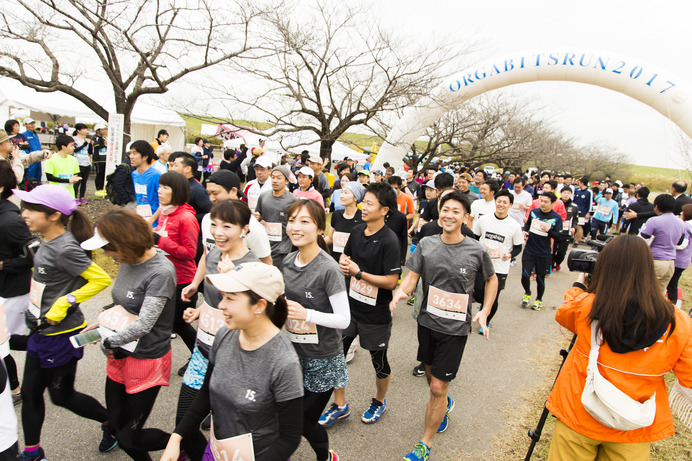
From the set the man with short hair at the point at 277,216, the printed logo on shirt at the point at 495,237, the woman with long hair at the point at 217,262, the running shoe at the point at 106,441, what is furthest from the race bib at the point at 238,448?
the printed logo on shirt at the point at 495,237

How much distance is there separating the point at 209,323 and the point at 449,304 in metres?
1.73

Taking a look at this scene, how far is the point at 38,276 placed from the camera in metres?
2.61

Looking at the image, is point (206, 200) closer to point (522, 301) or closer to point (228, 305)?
point (228, 305)

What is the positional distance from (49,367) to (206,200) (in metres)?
2.55

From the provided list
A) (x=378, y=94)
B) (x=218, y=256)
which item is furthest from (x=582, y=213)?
(x=218, y=256)

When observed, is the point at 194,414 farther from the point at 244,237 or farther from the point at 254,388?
the point at 244,237

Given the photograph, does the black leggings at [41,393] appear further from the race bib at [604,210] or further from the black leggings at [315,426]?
the race bib at [604,210]

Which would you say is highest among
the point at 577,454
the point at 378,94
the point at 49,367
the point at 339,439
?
the point at 378,94

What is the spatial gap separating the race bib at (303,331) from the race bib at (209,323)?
0.44 m

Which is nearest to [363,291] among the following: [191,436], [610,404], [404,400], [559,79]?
[404,400]

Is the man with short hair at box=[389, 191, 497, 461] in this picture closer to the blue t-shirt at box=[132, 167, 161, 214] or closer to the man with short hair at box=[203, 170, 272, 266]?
the man with short hair at box=[203, 170, 272, 266]

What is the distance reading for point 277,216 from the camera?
5094mm

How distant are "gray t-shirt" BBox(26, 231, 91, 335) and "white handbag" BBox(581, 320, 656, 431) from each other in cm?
301

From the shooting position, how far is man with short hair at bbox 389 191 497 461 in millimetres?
3072
